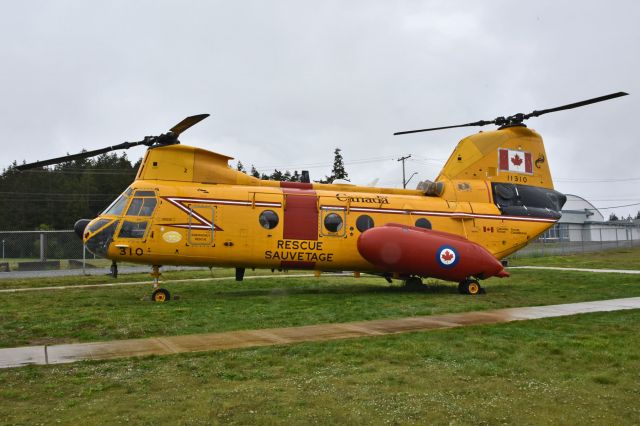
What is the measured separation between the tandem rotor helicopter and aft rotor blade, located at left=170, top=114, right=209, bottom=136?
6 cm

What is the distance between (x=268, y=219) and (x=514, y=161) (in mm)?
9258

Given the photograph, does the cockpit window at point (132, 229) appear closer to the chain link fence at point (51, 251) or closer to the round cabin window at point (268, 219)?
the round cabin window at point (268, 219)

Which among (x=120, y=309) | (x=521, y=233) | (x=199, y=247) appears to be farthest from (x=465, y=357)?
(x=521, y=233)

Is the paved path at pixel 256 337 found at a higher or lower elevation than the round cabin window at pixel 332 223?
lower

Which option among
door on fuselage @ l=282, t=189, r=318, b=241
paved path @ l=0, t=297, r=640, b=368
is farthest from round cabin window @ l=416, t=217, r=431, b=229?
paved path @ l=0, t=297, r=640, b=368

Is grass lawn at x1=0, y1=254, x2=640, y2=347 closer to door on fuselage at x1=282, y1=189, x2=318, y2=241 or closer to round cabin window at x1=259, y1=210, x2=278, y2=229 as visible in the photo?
door on fuselage at x1=282, y1=189, x2=318, y2=241

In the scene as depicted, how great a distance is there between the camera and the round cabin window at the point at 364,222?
1669cm

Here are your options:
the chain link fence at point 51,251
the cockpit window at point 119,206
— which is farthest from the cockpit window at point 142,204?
the chain link fence at point 51,251

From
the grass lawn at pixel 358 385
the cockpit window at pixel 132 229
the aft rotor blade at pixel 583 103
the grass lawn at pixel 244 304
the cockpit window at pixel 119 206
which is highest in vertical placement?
the aft rotor blade at pixel 583 103

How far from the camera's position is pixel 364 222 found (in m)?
16.8

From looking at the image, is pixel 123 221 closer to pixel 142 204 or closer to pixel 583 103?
pixel 142 204

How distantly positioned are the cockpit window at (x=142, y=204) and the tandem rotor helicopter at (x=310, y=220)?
1.1 inches

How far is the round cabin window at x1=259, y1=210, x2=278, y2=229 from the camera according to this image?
15.8m

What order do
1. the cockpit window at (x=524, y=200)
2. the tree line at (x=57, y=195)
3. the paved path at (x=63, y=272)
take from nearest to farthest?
the cockpit window at (x=524, y=200)
the paved path at (x=63, y=272)
the tree line at (x=57, y=195)
